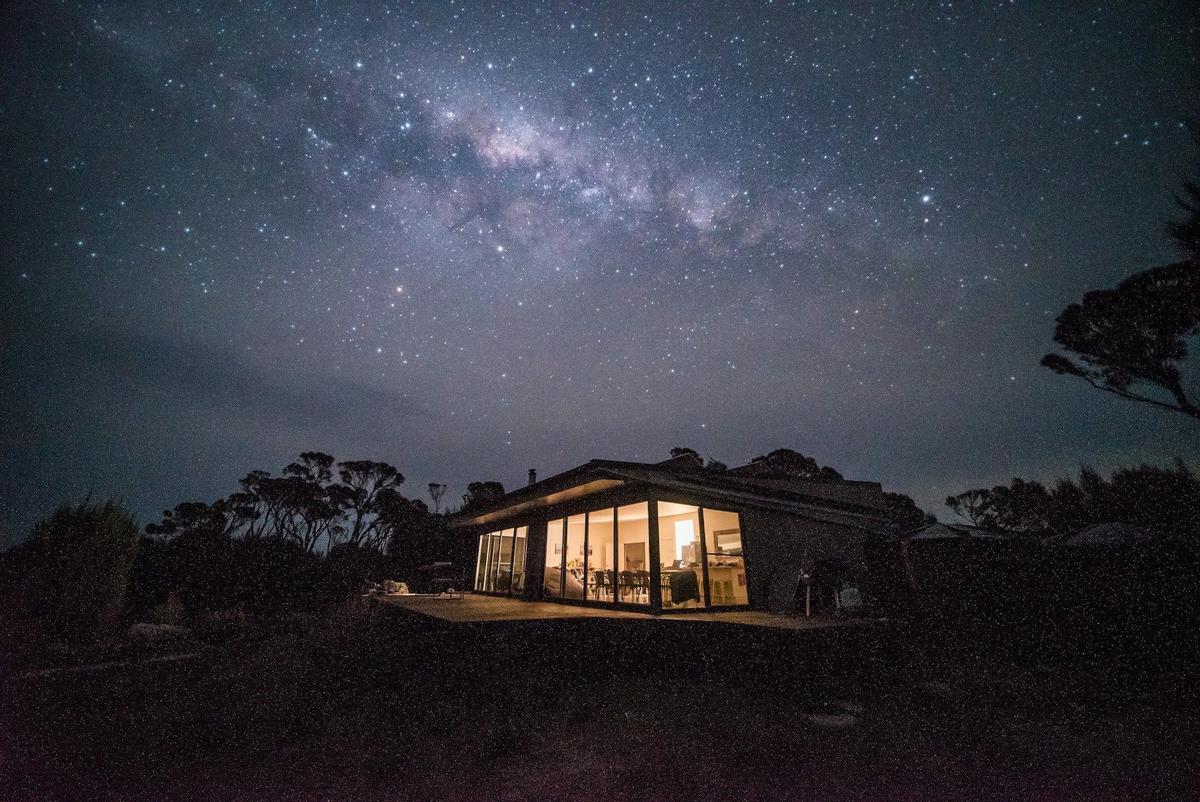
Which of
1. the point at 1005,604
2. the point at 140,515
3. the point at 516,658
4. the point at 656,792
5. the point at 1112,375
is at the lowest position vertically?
the point at 656,792

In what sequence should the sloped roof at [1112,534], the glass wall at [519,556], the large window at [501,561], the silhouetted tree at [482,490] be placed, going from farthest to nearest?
the silhouetted tree at [482,490], the large window at [501,561], the glass wall at [519,556], the sloped roof at [1112,534]

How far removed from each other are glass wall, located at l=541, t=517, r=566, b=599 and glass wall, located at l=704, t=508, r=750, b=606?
12.3 feet

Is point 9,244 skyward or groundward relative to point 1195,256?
groundward

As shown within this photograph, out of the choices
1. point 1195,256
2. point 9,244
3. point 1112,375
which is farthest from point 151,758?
point 1112,375

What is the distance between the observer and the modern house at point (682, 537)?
9148mm

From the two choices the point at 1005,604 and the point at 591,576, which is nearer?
the point at 1005,604

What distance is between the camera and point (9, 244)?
228 inches

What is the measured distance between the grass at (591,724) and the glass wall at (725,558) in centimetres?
289

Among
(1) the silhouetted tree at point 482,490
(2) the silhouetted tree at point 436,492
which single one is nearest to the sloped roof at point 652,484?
(2) the silhouetted tree at point 436,492

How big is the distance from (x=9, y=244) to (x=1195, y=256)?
72.3 feet

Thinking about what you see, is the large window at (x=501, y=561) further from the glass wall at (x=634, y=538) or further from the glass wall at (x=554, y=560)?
the glass wall at (x=634, y=538)

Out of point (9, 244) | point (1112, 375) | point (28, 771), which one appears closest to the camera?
point (28, 771)

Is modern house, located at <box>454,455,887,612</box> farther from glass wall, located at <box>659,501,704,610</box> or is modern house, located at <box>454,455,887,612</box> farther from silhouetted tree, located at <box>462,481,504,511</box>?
silhouetted tree, located at <box>462,481,504,511</box>

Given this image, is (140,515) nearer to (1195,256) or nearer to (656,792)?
(656,792)
